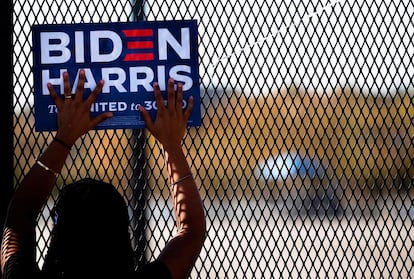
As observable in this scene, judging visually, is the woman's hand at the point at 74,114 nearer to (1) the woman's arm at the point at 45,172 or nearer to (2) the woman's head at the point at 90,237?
(1) the woman's arm at the point at 45,172

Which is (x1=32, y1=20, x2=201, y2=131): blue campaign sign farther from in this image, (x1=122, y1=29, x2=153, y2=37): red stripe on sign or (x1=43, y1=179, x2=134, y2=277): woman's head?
(x1=43, y1=179, x2=134, y2=277): woman's head

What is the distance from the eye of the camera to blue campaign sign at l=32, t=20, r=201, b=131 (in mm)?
1555

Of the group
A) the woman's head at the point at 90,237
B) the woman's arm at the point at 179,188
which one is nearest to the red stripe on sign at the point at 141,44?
the woman's arm at the point at 179,188

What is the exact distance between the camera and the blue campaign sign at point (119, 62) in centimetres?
155

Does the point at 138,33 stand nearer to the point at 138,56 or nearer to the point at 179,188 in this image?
the point at 138,56

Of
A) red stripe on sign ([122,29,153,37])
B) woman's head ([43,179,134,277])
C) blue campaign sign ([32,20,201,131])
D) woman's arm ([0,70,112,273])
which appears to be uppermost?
red stripe on sign ([122,29,153,37])

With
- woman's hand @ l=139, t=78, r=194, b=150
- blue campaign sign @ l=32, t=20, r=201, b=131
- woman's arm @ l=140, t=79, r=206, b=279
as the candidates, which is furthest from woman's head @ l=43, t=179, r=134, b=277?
blue campaign sign @ l=32, t=20, r=201, b=131

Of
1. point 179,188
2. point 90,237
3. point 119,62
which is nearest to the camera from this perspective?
point 90,237

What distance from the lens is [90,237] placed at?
114 cm

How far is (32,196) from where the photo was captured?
4.43ft

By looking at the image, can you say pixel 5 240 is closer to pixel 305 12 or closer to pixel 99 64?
pixel 99 64

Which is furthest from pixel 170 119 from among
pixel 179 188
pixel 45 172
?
pixel 45 172

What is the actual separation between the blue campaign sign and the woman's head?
415 millimetres

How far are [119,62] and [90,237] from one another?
1.78ft
